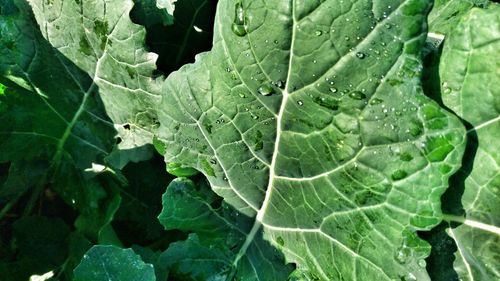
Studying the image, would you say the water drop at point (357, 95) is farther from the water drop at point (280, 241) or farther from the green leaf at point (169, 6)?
the green leaf at point (169, 6)

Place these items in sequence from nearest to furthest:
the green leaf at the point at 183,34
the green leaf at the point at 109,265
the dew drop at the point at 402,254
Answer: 1. the dew drop at the point at 402,254
2. the green leaf at the point at 109,265
3. the green leaf at the point at 183,34

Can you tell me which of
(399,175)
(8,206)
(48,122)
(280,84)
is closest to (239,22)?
(280,84)

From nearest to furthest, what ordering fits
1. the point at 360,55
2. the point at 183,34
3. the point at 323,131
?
the point at 360,55, the point at 323,131, the point at 183,34

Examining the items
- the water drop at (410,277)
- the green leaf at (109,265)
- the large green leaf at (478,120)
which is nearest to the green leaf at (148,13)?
the green leaf at (109,265)

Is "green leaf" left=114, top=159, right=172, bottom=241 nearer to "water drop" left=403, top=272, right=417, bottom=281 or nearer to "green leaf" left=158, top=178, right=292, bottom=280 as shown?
"green leaf" left=158, top=178, right=292, bottom=280

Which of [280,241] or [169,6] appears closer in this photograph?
[280,241]

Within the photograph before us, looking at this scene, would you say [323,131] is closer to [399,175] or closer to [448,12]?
[399,175]

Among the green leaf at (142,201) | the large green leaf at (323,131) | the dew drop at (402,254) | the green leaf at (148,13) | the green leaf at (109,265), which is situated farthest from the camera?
the green leaf at (142,201)
